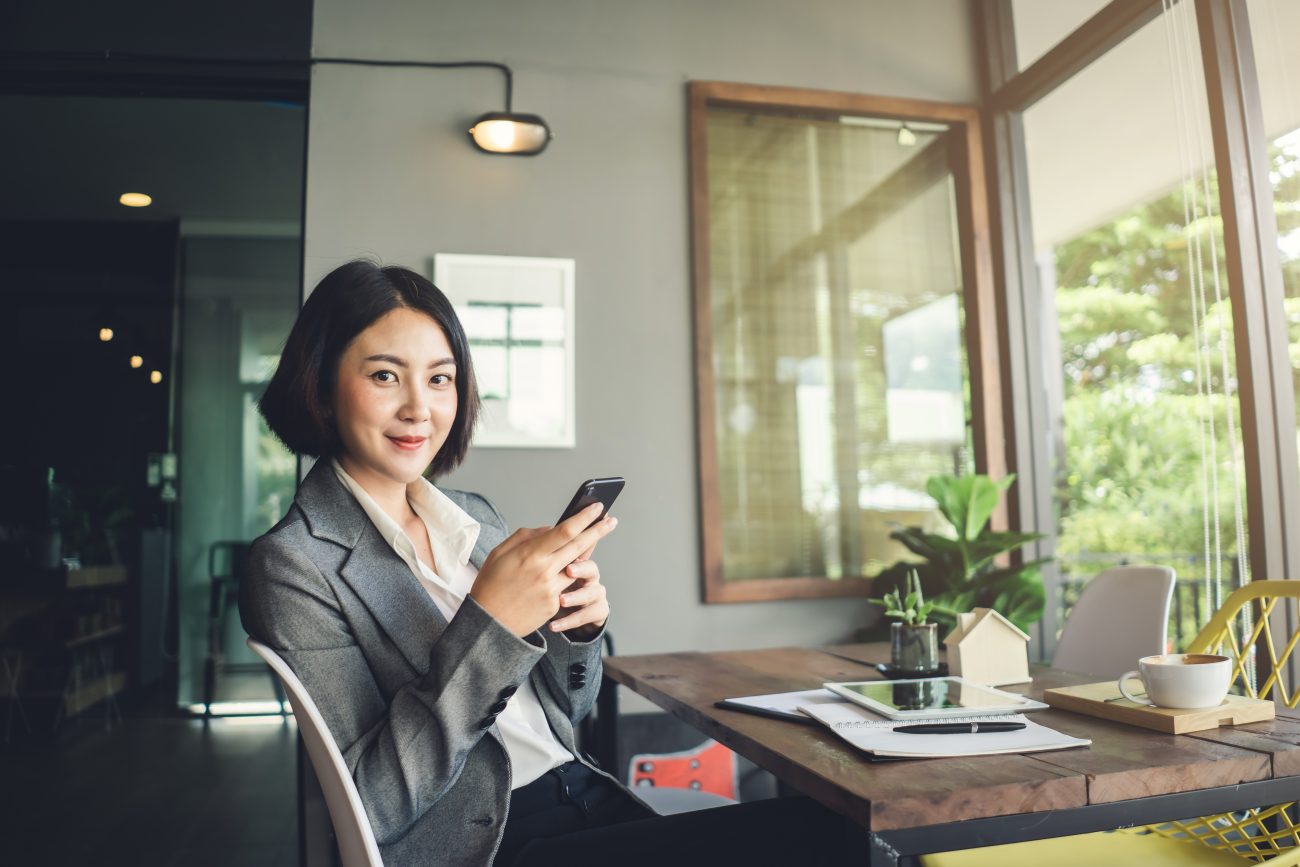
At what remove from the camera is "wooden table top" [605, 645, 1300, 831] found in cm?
88

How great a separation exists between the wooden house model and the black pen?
15.8 inches

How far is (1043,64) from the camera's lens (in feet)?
10.3

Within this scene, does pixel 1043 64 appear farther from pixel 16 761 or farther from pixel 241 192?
pixel 16 761

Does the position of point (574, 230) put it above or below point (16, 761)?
above

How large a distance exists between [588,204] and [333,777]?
239 centimetres

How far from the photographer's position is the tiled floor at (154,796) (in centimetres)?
269

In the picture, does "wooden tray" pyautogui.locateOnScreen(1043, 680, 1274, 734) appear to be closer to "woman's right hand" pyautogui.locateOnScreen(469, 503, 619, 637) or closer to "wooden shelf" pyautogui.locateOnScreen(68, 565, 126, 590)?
"woman's right hand" pyautogui.locateOnScreen(469, 503, 619, 637)

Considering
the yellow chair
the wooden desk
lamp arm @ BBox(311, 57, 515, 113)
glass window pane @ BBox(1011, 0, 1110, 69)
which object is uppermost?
glass window pane @ BBox(1011, 0, 1110, 69)

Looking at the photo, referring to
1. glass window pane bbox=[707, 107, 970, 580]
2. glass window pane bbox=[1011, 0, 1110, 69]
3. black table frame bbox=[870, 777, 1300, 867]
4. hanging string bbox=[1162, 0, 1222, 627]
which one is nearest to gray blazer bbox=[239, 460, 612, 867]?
black table frame bbox=[870, 777, 1300, 867]

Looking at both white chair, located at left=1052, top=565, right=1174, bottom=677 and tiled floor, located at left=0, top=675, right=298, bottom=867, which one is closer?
white chair, located at left=1052, top=565, right=1174, bottom=677

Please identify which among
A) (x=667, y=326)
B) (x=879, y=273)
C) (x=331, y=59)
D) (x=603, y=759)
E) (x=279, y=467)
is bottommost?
(x=603, y=759)

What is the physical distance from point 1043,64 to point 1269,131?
90 centimetres

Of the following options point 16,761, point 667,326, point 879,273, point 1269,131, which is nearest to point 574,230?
point 667,326

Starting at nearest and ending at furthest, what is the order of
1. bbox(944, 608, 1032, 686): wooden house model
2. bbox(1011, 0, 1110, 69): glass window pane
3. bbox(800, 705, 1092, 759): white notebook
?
bbox(800, 705, 1092, 759): white notebook
bbox(944, 608, 1032, 686): wooden house model
bbox(1011, 0, 1110, 69): glass window pane
